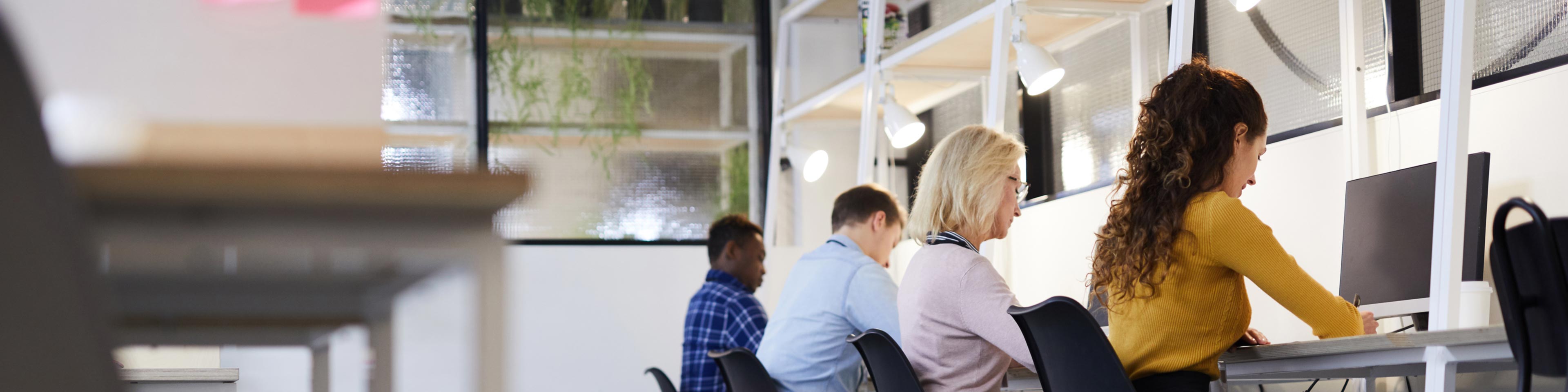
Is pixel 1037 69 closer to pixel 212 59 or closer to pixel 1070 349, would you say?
pixel 1070 349

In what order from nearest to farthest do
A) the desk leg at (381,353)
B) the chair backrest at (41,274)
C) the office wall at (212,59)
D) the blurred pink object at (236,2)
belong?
the chair backrest at (41,274), the desk leg at (381,353), the office wall at (212,59), the blurred pink object at (236,2)

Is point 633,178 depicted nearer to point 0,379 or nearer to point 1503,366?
point 1503,366

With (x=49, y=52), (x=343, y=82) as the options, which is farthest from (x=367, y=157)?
(x=49, y=52)

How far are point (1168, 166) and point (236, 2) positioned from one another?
1.59 metres

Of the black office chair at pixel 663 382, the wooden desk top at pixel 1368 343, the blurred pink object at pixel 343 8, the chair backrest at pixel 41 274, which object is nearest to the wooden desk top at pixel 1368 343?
the wooden desk top at pixel 1368 343

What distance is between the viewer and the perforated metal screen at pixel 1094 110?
3746mm

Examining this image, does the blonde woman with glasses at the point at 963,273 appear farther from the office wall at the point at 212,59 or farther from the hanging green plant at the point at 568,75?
the hanging green plant at the point at 568,75

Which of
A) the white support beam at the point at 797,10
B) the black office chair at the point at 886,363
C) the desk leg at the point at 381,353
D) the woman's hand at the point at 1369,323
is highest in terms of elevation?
the white support beam at the point at 797,10

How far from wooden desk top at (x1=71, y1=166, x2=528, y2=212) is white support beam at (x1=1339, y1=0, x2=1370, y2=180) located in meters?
2.55

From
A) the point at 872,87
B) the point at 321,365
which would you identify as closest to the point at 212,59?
the point at 321,365

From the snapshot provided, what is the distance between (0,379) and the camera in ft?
1.51

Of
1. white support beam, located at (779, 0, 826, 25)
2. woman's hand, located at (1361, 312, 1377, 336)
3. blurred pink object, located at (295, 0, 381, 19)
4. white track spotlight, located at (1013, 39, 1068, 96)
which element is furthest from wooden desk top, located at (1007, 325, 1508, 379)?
white support beam, located at (779, 0, 826, 25)

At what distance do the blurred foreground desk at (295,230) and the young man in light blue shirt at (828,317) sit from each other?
6.24 feet

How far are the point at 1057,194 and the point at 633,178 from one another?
7.46 feet
